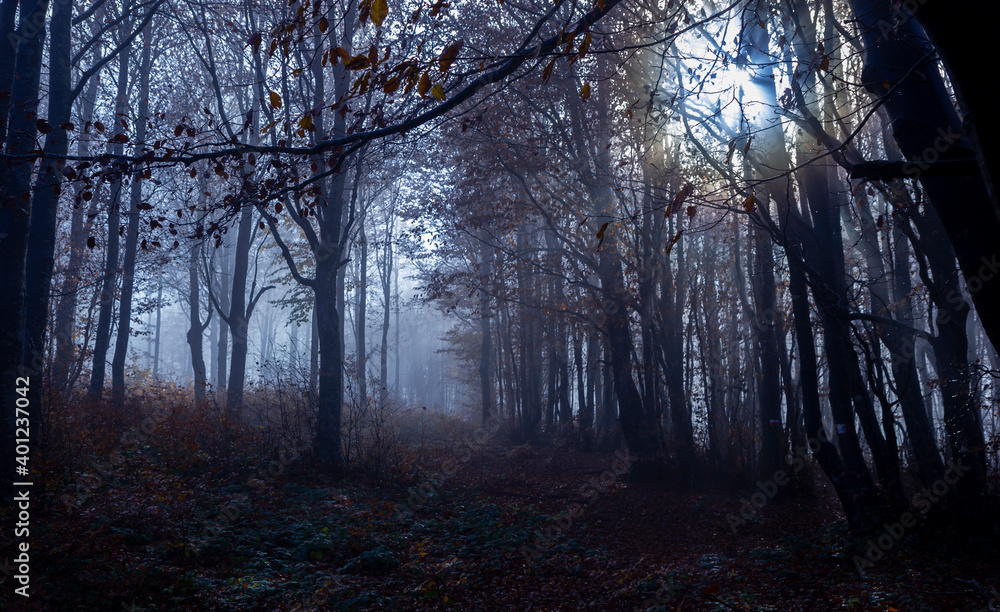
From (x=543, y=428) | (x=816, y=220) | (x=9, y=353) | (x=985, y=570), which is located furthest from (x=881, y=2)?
(x=543, y=428)

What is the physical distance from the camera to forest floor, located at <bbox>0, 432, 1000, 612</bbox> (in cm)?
537

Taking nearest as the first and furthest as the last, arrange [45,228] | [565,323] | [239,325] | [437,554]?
[437,554] < [45,228] < [239,325] < [565,323]

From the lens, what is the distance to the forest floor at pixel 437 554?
211 inches

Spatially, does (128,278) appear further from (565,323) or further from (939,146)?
(939,146)

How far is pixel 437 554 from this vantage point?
7.66 meters

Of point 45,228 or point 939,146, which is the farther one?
point 45,228

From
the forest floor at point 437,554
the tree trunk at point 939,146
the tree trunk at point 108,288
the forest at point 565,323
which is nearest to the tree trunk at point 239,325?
the forest at point 565,323

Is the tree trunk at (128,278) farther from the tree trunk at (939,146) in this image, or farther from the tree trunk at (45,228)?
the tree trunk at (939,146)

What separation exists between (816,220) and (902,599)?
5.32m

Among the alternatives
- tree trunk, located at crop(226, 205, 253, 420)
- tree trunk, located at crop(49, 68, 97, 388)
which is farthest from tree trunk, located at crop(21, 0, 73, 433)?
tree trunk, located at crop(226, 205, 253, 420)

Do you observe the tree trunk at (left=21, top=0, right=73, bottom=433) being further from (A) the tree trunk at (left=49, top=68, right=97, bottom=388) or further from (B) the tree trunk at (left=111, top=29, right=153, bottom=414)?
(A) the tree trunk at (left=49, top=68, right=97, bottom=388)

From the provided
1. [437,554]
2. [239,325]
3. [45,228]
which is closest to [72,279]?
[239,325]

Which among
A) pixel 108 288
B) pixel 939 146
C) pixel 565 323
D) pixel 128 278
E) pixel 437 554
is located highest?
pixel 128 278

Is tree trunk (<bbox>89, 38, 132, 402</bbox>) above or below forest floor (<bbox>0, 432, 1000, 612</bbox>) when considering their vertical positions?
above
